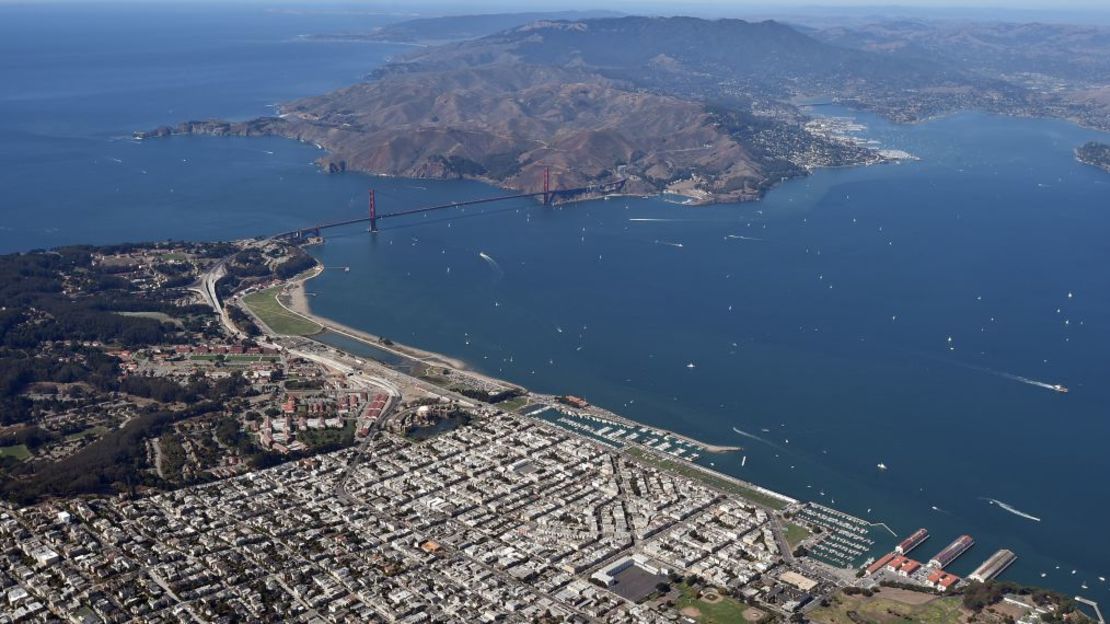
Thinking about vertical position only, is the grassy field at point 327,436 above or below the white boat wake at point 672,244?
below

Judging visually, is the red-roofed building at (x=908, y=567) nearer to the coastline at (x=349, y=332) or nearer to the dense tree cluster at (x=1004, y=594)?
the dense tree cluster at (x=1004, y=594)

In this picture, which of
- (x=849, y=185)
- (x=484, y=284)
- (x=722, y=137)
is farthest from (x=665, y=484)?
(x=722, y=137)

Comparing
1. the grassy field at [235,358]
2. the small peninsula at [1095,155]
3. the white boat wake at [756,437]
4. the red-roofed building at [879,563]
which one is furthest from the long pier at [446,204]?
the red-roofed building at [879,563]

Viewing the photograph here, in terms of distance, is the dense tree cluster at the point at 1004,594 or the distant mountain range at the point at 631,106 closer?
the dense tree cluster at the point at 1004,594

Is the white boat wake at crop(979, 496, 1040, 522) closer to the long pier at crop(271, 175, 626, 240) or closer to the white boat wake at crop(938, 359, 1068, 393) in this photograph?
the white boat wake at crop(938, 359, 1068, 393)

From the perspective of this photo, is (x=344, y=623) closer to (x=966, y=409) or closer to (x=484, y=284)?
(x=966, y=409)
